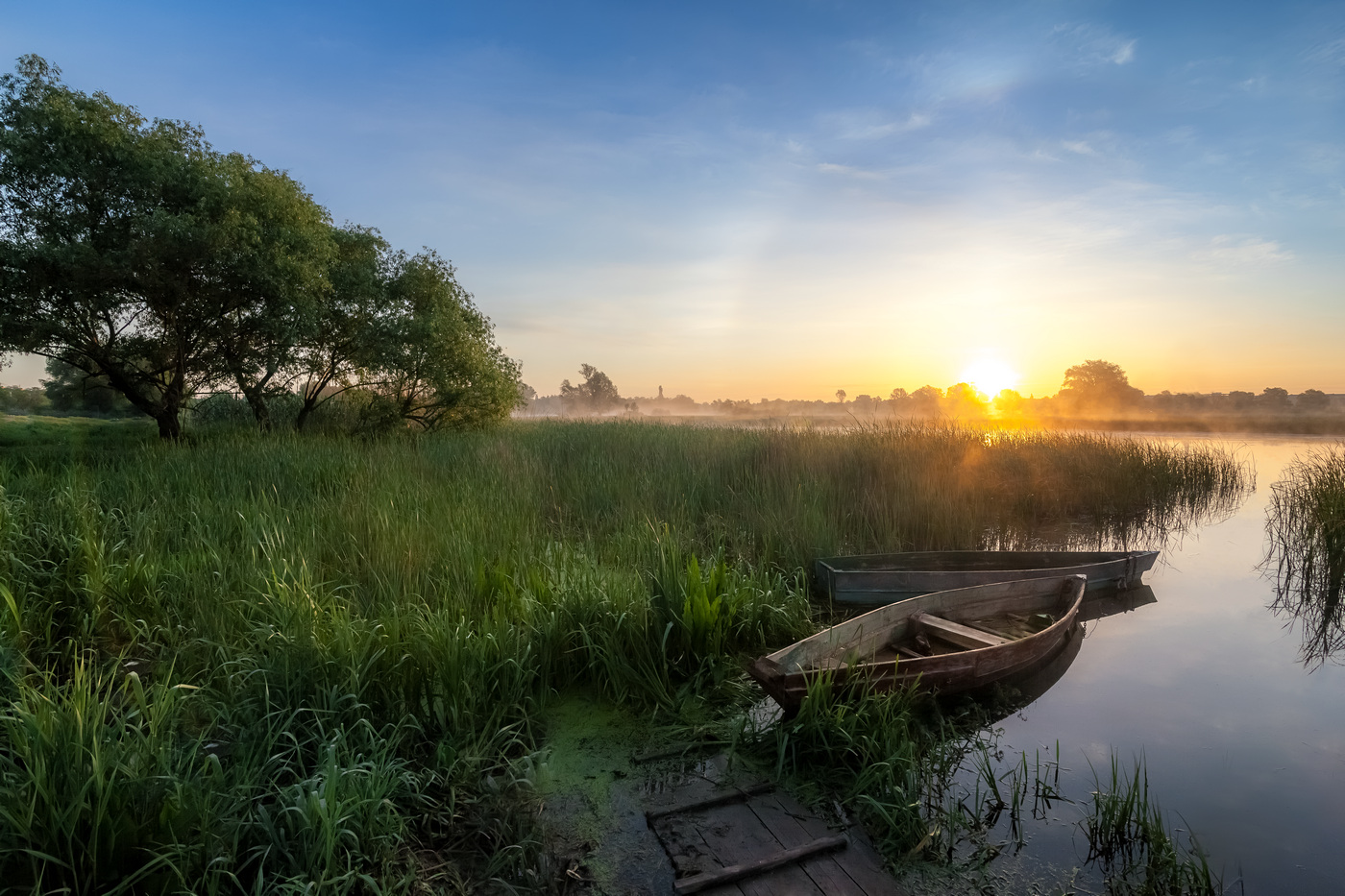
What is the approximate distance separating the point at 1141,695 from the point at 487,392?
17095 millimetres

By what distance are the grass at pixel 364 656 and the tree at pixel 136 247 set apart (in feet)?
13.0

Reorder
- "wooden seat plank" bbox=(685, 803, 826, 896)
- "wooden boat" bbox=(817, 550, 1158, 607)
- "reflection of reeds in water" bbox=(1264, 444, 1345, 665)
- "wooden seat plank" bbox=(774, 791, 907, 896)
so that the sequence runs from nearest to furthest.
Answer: "wooden seat plank" bbox=(685, 803, 826, 896), "wooden seat plank" bbox=(774, 791, 907, 896), "wooden boat" bbox=(817, 550, 1158, 607), "reflection of reeds in water" bbox=(1264, 444, 1345, 665)

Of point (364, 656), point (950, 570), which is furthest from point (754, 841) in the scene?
point (950, 570)

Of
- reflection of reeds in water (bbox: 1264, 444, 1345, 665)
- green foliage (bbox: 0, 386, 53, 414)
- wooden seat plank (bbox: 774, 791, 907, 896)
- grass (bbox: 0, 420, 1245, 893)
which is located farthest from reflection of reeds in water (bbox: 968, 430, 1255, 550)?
green foliage (bbox: 0, 386, 53, 414)

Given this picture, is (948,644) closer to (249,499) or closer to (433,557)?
(433,557)

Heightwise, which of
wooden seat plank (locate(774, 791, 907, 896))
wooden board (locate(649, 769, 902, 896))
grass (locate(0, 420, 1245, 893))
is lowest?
wooden seat plank (locate(774, 791, 907, 896))

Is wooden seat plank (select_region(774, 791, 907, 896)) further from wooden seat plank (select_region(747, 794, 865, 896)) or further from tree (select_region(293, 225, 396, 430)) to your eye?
tree (select_region(293, 225, 396, 430))

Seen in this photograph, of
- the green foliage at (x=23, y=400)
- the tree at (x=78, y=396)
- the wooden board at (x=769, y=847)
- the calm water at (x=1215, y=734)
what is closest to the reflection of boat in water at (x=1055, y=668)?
the calm water at (x=1215, y=734)

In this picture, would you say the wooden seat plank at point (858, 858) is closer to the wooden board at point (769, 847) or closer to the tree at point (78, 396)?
the wooden board at point (769, 847)

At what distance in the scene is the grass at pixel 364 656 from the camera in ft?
8.52

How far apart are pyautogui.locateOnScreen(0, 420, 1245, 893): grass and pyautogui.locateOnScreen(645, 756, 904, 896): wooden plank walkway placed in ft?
0.94

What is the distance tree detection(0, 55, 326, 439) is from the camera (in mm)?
11508

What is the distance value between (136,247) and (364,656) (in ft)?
39.2

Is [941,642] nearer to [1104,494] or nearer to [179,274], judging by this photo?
[1104,494]
